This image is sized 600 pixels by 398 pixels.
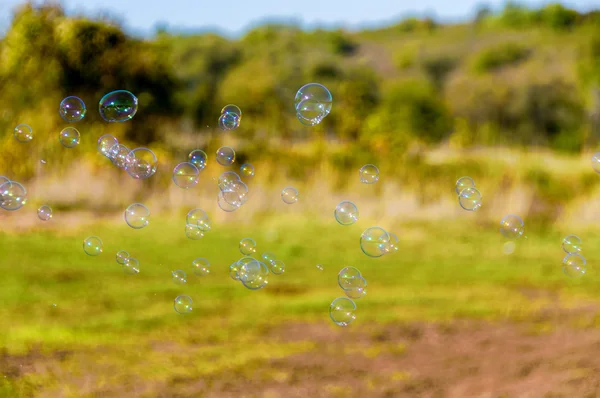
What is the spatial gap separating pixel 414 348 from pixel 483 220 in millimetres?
6156

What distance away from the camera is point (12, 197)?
5.39 metres

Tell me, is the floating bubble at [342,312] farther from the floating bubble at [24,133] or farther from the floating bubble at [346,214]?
the floating bubble at [24,133]

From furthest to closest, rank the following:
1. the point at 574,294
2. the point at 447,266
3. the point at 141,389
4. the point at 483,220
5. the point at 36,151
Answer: the point at 36,151 → the point at 483,220 → the point at 447,266 → the point at 574,294 → the point at 141,389

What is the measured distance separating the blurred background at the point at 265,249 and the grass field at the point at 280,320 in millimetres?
22

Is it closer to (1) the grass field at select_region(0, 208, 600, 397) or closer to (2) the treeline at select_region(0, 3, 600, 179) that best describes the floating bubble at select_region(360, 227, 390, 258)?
(1) the grass field at select_region(0, 208, 600, 397)

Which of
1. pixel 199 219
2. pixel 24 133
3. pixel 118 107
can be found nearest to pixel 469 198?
pixel 199 219

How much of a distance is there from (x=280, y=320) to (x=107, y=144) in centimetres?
181

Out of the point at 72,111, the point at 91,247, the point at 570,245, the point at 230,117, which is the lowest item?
the point at 91,247

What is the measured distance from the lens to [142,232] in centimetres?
947

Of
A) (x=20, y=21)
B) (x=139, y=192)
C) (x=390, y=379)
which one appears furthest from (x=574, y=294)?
(x=20, y=21)

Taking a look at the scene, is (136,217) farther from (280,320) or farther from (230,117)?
(280,320)

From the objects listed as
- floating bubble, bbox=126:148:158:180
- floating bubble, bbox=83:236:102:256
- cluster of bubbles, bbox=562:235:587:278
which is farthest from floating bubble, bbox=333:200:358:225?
floating bubble, bbox=83:236:102:256

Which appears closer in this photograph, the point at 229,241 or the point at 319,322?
the point at 319,322

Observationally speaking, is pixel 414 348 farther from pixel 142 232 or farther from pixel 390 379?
pixel 142 232
